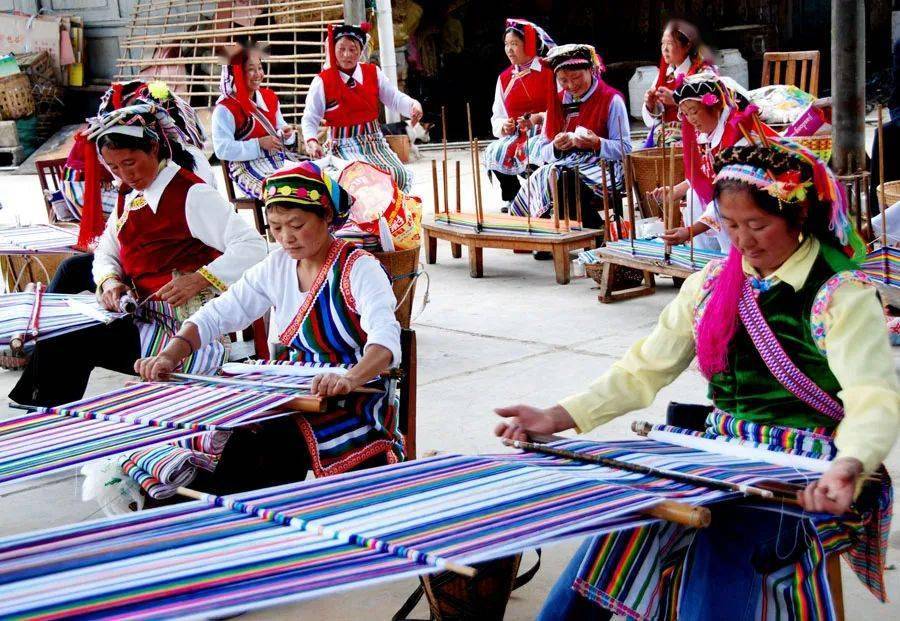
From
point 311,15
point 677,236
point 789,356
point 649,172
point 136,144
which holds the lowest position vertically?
point 677,236

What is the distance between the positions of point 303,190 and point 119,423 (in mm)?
730

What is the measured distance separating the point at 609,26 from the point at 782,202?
12458mm

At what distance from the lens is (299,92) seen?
1186cm

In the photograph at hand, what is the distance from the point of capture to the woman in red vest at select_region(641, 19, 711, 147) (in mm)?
6441

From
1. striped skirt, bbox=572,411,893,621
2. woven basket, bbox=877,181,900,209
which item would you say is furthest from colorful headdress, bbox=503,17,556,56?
striped skirt, bbox=572,411,893,621

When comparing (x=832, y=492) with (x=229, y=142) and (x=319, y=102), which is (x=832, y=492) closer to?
(x=229, y=142)

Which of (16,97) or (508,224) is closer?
(508,224)

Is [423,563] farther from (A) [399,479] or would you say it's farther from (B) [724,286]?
(B) [724,286]

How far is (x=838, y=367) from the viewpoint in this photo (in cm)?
193

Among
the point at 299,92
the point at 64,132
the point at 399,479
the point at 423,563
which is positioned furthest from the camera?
the point at 64,132

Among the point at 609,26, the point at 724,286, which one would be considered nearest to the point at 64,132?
the point at 609,26

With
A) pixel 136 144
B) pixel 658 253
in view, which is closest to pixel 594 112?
pixel 658 253

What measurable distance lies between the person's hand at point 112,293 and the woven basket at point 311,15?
28.3 feet

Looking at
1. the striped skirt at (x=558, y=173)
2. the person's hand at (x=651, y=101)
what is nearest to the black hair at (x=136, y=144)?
the striped skirt at (x=558, y=173)
